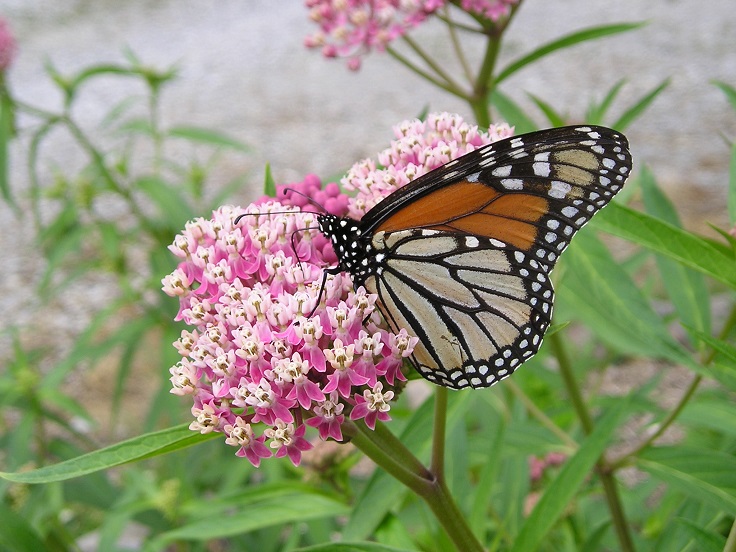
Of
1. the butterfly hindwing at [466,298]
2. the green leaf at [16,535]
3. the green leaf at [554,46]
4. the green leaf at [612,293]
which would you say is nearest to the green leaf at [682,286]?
the green leaf at [612,293]

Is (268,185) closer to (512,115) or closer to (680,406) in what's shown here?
(512,115)

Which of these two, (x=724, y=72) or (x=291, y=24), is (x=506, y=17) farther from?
(x=291, y=24)

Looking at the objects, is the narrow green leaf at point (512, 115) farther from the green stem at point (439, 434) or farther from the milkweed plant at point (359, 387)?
the green stem at point (439, 434)

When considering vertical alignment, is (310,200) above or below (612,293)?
above

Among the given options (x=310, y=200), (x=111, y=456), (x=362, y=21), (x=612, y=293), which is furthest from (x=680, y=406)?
(x=362, y=21)

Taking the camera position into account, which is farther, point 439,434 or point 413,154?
point 413,154

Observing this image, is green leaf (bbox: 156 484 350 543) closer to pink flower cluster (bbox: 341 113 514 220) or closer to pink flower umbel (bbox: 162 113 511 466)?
pink flower umbel (bbox: 162 113 511 466)

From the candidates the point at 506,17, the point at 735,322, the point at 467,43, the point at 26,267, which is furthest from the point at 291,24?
the point at 735,322
